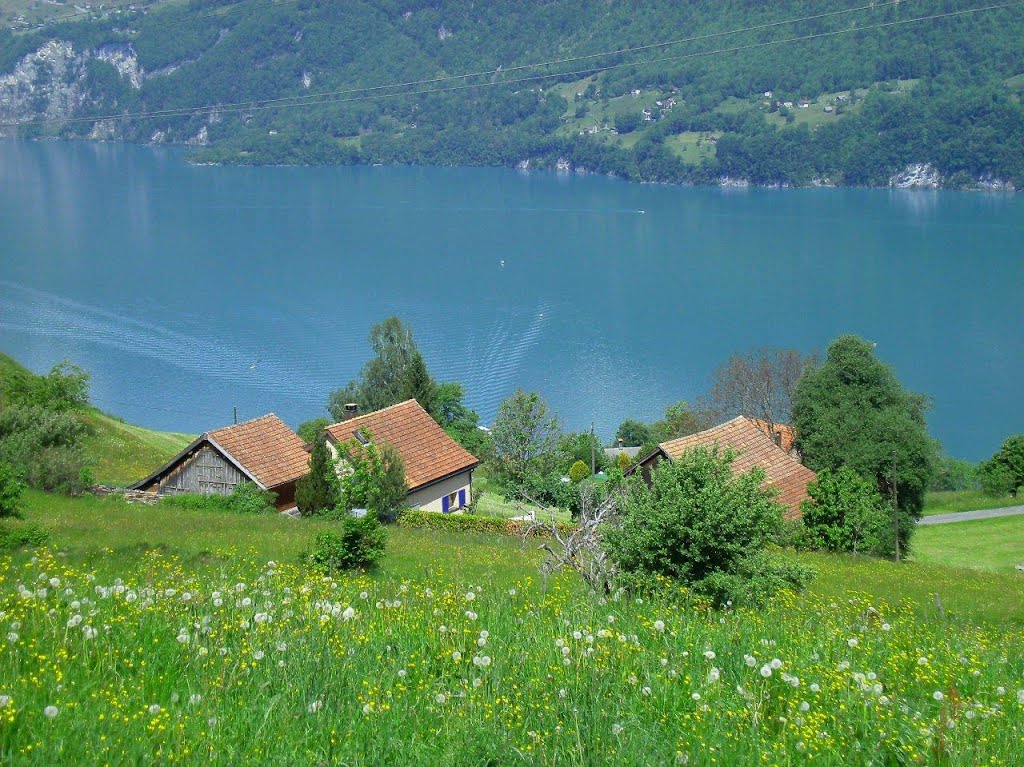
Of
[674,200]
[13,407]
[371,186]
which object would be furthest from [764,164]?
[13,407]

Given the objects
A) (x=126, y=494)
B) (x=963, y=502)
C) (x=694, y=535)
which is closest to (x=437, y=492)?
(x=126, y=494)

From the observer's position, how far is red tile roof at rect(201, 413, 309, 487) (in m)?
25.0

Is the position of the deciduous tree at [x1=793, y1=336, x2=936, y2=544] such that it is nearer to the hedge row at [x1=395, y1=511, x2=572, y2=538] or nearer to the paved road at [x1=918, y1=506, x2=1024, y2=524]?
the paved road at [x1=918, y1=506, x2=1024, y2=524]

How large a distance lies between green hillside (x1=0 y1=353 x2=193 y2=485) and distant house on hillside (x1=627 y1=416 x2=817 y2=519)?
45.9 ft

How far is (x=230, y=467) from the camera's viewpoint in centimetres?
2508

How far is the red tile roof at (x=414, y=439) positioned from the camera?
2612cm

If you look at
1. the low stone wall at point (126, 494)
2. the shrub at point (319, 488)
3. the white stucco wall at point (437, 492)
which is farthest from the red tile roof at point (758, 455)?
the low stone wall at point (126, 494)

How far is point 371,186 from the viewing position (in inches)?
6570

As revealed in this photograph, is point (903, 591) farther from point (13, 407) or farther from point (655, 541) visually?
point (13, 407)

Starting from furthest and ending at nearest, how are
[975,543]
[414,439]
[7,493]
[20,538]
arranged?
[975,543], [414,439], [7,493], [20,538]

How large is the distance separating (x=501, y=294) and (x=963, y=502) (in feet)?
160

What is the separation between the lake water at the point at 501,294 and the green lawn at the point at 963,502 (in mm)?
11357

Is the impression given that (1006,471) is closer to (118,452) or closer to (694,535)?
(118,452)

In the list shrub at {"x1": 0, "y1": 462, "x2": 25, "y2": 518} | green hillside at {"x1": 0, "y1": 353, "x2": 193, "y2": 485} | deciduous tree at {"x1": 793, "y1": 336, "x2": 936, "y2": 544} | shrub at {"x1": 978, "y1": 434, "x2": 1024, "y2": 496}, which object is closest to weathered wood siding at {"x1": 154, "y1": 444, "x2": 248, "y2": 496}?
green hillside at {"x1": 0, "y1": 353, "x2": 193, "y2": 485}
